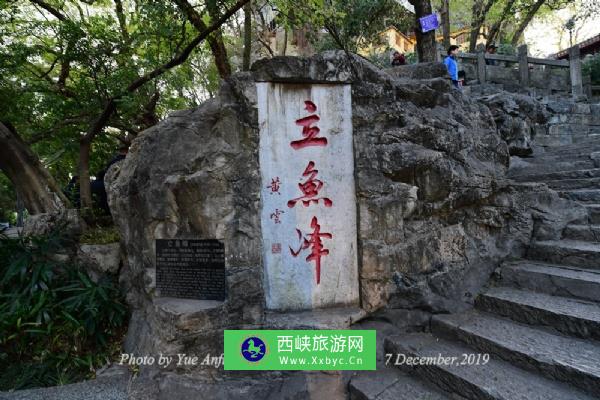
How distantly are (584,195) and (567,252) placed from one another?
4.92 feet

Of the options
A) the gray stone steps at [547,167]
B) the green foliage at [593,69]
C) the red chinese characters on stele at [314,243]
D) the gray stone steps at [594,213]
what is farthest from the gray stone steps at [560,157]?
the green foliage at [593,69]

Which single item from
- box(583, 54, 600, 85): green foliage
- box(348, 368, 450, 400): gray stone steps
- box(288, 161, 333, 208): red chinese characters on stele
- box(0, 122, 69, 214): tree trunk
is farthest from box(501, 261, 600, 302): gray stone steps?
box(583, 54, 600, 85): green foliage

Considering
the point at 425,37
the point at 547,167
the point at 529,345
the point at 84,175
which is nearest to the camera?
the point at 529,345

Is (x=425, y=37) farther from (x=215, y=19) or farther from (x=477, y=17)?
(x=477, y=17)

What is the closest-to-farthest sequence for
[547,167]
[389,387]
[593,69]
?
[389,387] < [547,167] < [593,69]

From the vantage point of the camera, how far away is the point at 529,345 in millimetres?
2936

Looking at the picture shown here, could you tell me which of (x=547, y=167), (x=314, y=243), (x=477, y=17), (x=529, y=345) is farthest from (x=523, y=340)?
(x=477, y=17)

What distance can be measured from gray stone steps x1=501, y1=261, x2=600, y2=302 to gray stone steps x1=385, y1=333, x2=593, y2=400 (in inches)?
45.2

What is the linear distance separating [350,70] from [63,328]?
191 inches

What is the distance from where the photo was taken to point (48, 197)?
18.3 ft

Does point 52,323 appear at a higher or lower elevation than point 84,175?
lower

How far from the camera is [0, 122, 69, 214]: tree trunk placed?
5.30 metres

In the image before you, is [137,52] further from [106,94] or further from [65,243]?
[65,243]

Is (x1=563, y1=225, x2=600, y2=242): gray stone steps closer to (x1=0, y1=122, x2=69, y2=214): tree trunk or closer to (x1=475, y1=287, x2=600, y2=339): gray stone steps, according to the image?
(x1=475, y1=287, x2=600, y2=339): gray stone steps
